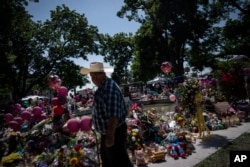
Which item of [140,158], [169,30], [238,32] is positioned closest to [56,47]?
[169,30]

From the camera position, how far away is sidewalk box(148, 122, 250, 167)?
21.9 ft

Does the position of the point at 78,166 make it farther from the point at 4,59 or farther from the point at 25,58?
the point at 25,58

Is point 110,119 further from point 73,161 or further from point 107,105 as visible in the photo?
point 73,161

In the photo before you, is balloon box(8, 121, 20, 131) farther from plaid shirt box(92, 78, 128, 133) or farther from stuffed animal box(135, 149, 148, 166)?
plaid shirt box(92, 78, 128, 133)

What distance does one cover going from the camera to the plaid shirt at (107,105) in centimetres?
415

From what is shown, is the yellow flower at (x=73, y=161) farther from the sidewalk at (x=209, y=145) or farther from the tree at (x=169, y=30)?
the tree at (x=169, y=30)

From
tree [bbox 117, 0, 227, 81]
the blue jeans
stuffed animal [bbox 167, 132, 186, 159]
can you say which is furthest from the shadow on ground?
tree [bbox 117, 0, 227, 81]

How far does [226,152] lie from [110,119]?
4115mm

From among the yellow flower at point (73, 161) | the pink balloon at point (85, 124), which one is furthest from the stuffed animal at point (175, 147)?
the yellow flower at point (73, 161)

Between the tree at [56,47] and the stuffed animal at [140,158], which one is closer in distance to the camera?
the stuffed animal at [140,158]

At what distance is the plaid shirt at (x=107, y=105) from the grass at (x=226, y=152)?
2.91 metres

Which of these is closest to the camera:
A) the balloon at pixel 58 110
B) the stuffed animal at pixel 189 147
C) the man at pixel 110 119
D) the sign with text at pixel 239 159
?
the man at pixel 110 119

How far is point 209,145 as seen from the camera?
313 inches

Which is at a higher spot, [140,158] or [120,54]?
[120,54]
